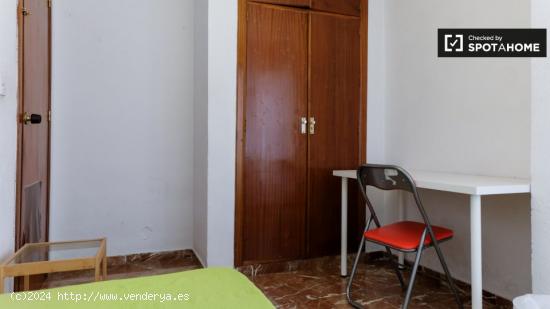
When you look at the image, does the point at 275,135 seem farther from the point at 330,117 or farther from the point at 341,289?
the point at 341,289

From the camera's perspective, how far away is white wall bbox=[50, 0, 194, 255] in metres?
2.62

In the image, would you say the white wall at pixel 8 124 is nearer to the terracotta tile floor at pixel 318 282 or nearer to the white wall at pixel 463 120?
the terracotta tile floor at pixel 318 282

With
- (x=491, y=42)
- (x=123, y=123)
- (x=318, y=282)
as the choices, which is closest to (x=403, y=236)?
(x=318, y=282)

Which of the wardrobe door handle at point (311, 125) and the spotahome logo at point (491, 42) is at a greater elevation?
the spotahome logo at point (491, 42)

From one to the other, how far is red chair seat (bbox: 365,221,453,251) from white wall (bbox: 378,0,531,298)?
39 centimetres

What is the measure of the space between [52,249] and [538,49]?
8.04ft

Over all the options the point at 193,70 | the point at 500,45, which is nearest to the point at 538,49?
the point at 500,45

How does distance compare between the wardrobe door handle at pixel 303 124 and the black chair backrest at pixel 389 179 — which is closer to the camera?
the black chair backrest at pixel 389 179

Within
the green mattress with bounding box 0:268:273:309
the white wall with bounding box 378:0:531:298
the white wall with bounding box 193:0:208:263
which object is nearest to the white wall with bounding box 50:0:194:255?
the white wall with bounding box 193:0:208:263

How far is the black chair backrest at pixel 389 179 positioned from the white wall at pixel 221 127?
948 mm

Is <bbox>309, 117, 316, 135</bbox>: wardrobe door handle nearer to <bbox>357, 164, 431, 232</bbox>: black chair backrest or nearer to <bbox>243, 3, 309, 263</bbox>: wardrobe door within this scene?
<bbox>243, 3, 309, 263</bbox>: wardrobe door

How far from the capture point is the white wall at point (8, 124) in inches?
58.2

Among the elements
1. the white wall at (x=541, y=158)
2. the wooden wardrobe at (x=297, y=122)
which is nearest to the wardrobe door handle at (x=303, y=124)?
the wooden wardrobe at (x=297, y=122)

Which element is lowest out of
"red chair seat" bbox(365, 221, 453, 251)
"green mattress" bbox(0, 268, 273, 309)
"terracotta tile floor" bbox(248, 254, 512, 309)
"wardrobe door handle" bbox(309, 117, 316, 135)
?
"terracotta tile floor" bbox(248, 254, 512, 309)
